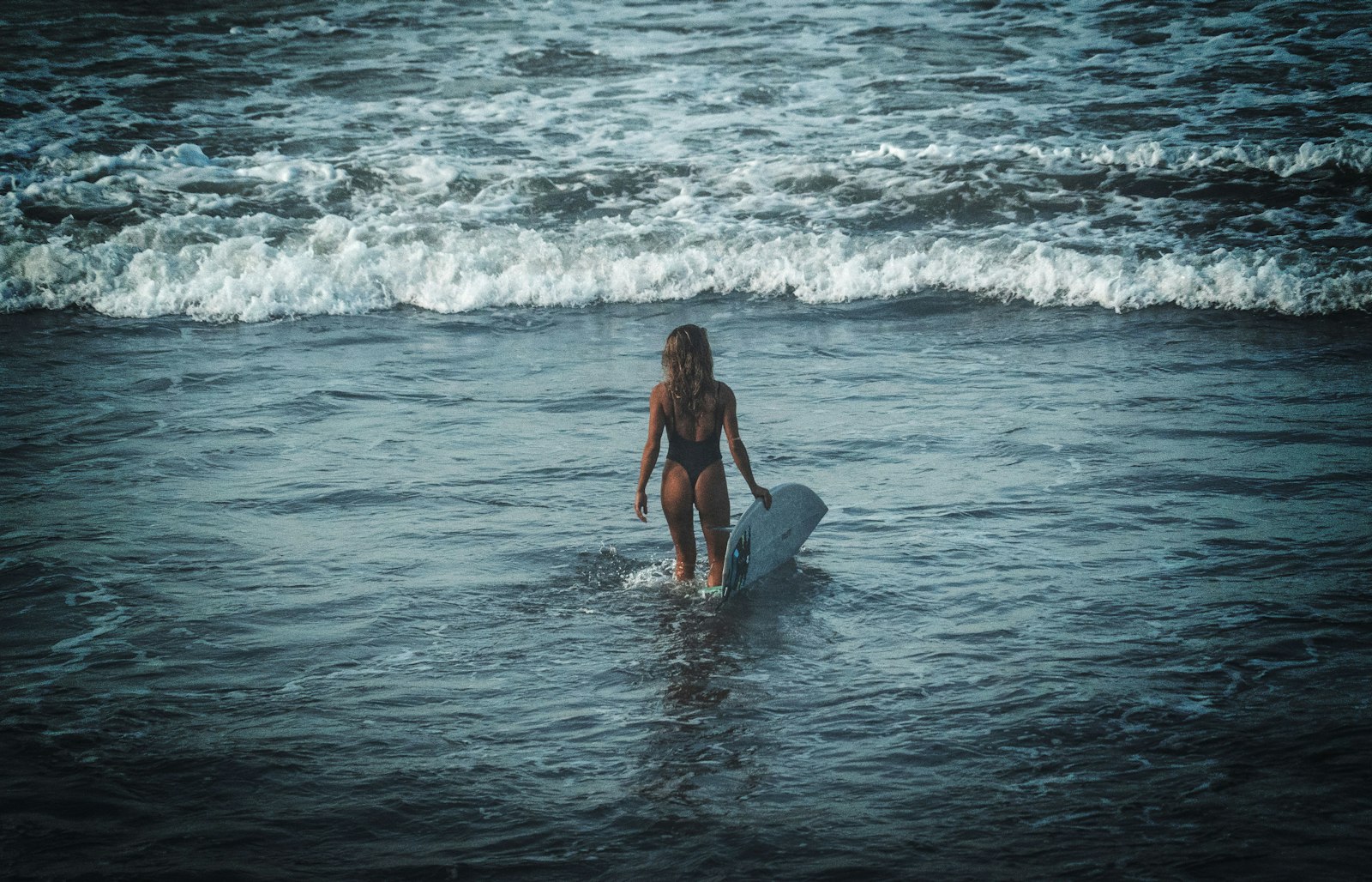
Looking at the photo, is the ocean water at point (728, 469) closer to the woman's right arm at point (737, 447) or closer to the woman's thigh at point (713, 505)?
the woman's thigh at point (713, 505)

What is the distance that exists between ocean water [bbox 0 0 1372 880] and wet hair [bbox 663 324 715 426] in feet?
3.34

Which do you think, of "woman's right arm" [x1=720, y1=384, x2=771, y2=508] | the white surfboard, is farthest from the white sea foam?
"woman's right arm" [x1=720, y1=384, x2=771, y2=508]

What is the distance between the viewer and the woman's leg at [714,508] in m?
7.12

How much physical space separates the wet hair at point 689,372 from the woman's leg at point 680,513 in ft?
1.04

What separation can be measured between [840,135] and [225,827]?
15.8 m

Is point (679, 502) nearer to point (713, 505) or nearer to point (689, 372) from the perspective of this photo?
point (713, 505)

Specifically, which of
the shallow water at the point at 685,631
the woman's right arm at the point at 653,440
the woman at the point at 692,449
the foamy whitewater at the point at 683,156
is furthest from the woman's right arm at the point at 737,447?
the foamy whitewater at the point at 683,156

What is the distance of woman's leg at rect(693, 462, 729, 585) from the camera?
7117 millimetres

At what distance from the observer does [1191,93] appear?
62.6 ft

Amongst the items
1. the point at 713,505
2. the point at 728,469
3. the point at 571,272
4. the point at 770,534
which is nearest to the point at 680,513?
the point at 713,505

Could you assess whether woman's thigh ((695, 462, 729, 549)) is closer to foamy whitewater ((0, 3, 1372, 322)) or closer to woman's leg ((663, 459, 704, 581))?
woman's leg ((663, 459, 704, 581))

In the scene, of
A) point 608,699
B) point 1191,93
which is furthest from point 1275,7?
point 608,699

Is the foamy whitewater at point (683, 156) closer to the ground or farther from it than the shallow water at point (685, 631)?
farther from it

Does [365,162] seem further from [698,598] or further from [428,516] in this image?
[698,598]
